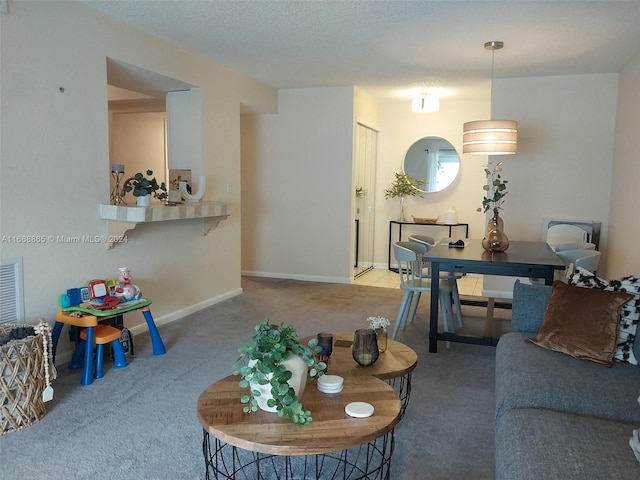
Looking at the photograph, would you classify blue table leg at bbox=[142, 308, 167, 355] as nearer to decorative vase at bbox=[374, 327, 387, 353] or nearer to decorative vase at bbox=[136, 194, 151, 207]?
decorative vase at bbox=[136, 194, 151, 207]

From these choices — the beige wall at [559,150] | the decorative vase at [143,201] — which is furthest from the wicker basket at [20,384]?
the beige wall at [559,150]

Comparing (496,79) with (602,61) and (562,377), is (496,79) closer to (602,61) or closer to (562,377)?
(602,61)

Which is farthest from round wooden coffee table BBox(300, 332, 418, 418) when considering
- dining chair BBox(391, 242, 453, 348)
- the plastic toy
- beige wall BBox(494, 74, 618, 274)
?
beige wall BBox(494, 74, 618, 274)

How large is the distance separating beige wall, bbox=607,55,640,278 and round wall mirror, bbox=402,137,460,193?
2.31m

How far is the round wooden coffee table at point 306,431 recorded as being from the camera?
1.62 metres

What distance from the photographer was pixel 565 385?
2059 mm

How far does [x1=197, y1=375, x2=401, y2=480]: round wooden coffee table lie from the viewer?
162cm

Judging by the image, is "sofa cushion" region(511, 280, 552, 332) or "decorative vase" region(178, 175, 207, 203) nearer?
"sofa cushion" region(511, 280, 552, 332)

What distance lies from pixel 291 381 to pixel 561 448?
2.97ft

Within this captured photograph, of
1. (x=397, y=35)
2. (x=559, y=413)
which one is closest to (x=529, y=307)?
(x=559, y=413)

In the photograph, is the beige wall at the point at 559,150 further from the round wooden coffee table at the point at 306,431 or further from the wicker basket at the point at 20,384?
the wicker basket at the point at 20,384

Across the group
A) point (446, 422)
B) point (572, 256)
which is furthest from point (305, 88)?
point (446, 422)

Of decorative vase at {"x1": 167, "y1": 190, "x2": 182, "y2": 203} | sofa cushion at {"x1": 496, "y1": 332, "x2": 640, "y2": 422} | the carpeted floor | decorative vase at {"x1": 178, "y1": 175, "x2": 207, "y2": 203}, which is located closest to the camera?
sofa cushion at {"x1": 496, "y1": 332, "x2": 640, "y2": 422}

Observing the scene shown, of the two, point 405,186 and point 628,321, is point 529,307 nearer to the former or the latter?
point 628,321
